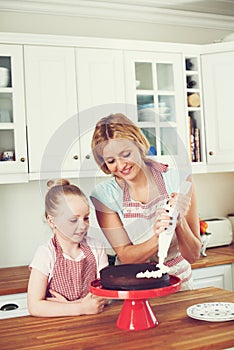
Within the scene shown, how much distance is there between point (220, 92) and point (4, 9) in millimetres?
1514

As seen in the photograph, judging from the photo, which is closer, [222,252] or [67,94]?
[67,94]

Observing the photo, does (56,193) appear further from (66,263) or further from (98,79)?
(98,79)

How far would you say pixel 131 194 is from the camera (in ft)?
7.04

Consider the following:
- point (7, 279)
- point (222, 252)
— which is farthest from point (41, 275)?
point (222, 252)

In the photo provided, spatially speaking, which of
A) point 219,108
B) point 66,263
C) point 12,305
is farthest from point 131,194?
point 219,108

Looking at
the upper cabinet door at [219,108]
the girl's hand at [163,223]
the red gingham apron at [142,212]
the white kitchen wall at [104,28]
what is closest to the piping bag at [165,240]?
the girl's hand at [163,223]

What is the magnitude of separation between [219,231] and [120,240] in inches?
62.9

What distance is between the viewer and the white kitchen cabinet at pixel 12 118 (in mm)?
2879

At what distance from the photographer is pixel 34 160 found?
292 centimetres

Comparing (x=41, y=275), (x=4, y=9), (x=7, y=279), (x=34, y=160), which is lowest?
(x=7, y=279)

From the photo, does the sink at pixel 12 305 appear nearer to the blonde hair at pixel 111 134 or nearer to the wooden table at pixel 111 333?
the wooden table at pixel 111 333

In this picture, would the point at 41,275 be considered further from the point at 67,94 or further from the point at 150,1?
the point at 150,1

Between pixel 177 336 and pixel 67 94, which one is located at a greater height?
pixel 67 94

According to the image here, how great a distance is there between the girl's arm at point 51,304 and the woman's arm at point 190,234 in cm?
53
